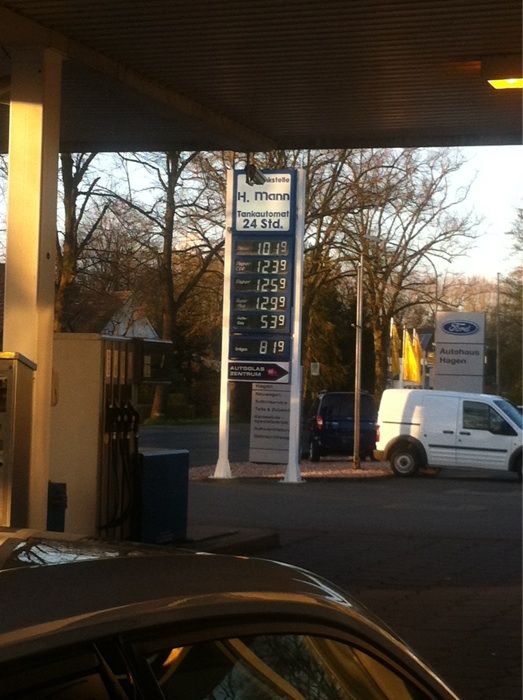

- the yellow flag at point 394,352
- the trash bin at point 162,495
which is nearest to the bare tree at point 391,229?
the yellow flag at point 394,352

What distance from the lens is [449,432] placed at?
90.5 ft

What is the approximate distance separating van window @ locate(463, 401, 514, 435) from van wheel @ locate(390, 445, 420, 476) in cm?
141

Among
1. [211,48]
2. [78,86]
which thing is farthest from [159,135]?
[211,48]

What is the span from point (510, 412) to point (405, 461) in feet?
8.75

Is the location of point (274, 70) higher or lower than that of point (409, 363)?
higher

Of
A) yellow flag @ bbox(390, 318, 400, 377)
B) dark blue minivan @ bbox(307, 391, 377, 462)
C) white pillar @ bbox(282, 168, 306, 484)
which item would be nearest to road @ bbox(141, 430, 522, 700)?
white pillar @ bbox(282, 168, 306, 484)

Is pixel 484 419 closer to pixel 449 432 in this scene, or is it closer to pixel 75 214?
pixel 449 432

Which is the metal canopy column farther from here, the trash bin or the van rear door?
the van rear door

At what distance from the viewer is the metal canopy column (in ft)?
33.2

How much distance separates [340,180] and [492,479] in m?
14.3

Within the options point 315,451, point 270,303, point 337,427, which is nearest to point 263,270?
point 270,303

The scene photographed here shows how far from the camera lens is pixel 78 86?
40.5 feet

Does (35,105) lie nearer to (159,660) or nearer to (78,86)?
(78,86)

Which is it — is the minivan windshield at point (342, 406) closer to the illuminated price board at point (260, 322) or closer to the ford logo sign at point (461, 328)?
the ford logo sign at point (461, 328)
